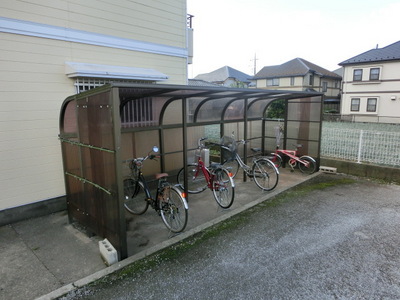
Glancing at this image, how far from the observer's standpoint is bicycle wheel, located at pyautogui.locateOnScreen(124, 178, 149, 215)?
4688 mm

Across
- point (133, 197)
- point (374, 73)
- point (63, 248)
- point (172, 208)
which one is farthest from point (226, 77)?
point (63, 248)

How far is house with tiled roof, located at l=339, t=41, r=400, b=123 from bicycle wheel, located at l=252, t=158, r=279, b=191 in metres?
16.8

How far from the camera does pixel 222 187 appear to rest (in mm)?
4758

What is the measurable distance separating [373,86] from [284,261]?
20673 millimetres

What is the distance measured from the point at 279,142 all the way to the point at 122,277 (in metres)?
5.97

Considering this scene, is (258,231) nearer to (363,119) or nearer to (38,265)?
(38,265)

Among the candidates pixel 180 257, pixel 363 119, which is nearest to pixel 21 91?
pixel 180 257

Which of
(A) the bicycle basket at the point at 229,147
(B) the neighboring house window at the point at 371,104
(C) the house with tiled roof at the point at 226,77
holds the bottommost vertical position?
(A) the bicycle basket at the point at 229,147

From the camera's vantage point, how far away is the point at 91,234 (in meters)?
3.88

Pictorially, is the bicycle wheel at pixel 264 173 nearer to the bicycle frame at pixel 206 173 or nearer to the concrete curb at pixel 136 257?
the concrete curb at pixel 136 257

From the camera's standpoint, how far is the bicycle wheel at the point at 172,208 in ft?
12.6

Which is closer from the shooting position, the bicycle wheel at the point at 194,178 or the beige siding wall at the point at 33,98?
the beige siding wall at the point at 33,98

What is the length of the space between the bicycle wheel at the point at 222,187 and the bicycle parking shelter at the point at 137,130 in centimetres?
71

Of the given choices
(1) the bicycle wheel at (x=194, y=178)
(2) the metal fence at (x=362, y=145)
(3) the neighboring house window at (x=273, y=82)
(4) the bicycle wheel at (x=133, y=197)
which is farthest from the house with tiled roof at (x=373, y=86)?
(4) the bicycle wheel at (x=133, y=197)
